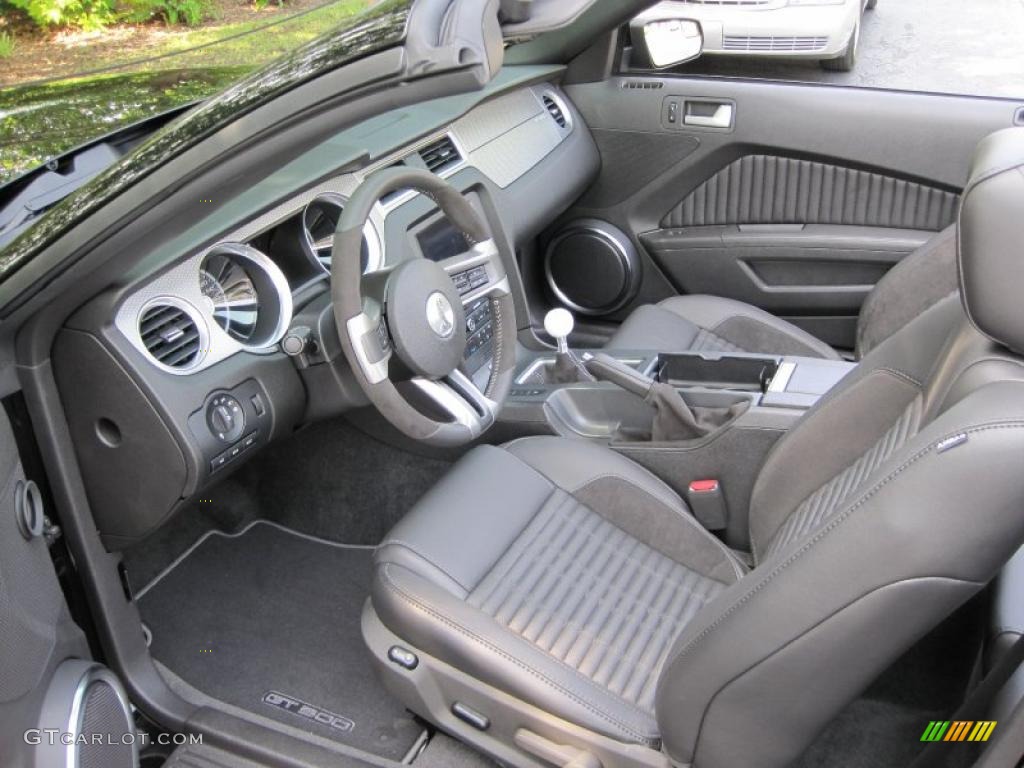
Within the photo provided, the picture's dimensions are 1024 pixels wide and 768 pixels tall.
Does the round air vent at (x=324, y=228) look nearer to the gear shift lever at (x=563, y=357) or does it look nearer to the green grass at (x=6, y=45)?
the gear shift lever at (x=563, y=357)

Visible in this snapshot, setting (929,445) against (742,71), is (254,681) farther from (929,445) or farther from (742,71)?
(742,71)

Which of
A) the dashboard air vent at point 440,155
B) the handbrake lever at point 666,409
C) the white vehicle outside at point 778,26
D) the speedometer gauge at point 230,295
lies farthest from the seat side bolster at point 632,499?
the white vehicle outside at point 778,26

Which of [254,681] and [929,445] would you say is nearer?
[929,445]

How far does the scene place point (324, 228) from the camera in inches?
86.9

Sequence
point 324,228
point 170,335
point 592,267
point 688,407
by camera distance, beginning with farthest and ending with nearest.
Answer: point 592,267 → point 688,407 → point 324,228 → point 170,335

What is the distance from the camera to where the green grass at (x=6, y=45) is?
457cm

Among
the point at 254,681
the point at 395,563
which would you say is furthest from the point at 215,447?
the point at 254,681

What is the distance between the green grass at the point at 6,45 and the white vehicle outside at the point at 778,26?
2933 mm

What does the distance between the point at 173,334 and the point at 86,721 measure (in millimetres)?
656

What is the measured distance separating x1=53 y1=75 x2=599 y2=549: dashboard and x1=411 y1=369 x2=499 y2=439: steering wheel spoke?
0.16 meters

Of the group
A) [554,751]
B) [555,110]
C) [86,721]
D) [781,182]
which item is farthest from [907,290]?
[86,721]

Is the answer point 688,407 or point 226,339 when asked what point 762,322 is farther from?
point 226,339

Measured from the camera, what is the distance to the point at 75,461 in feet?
5.95

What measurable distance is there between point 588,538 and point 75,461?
3.10ft
